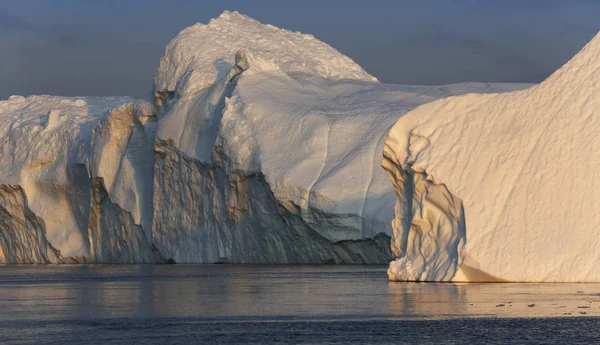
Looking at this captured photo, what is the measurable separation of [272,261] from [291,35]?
14942 mm

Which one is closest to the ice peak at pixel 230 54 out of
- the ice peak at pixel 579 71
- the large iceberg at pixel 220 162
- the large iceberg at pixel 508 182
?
the large iceberg at pixel 220 162

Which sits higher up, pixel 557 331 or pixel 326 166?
pixel 557 331

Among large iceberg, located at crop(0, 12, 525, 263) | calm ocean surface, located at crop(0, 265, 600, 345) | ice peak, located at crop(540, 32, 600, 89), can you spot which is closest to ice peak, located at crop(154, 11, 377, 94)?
large iceberg, located at crop(0, 12, 525, 263)

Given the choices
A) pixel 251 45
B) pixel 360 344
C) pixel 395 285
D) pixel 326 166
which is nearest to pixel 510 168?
pixel 395 285

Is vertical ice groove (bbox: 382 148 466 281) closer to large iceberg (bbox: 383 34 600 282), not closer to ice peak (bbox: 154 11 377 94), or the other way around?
large iceberg (bbox: 383 34 600 282)

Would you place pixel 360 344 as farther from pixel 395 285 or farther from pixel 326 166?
pixel 326 166

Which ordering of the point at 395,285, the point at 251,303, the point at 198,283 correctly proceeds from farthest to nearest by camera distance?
1. the point at 198,283
2. the point at 395,285
3. the point at 251,303

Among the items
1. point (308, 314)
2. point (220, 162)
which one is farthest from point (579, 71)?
point (220, 162)

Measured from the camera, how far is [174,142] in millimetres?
44781

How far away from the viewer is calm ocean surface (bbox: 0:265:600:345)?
46.4 feet

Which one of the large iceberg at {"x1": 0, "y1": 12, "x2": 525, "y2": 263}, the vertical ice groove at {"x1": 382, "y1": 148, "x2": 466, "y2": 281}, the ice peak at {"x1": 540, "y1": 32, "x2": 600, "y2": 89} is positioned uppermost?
the ice peak at {"x1": 540, "y1": 32, "x2": 600, "y2": 89}

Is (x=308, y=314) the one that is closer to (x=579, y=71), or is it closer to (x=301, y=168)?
(x=579, y=71)

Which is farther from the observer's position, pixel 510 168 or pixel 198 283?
pixel 198 283

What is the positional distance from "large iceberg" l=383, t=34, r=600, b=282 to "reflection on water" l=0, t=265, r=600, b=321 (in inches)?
22.5
